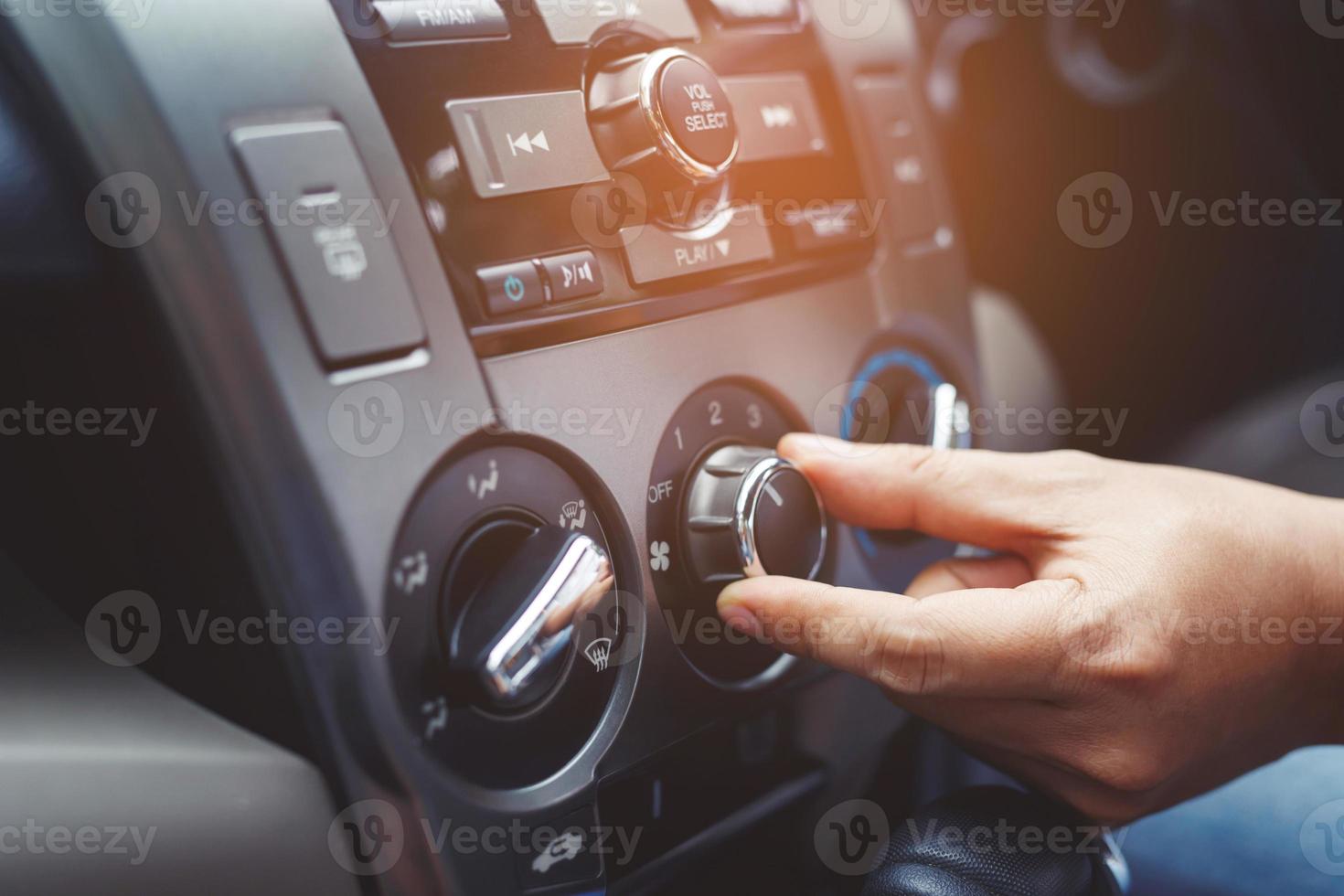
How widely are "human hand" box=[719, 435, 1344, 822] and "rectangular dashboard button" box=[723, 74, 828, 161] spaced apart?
0.19 metres

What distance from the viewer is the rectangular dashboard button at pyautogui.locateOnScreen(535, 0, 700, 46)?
564mm

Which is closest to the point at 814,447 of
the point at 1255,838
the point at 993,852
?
the point at 993,852

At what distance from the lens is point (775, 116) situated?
0.68 m

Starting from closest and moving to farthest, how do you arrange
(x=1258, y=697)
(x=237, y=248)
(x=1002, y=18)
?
1. (x=237, y=248)
2. (x=1258, y=697)
3. (x=1002, y=18)

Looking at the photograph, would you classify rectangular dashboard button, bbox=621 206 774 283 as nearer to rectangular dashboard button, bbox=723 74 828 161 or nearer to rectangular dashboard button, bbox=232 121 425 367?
rectangular dashboard button, bbox=723 74 828 161

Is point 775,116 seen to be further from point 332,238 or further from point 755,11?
point 332,238

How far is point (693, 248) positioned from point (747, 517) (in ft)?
0.55

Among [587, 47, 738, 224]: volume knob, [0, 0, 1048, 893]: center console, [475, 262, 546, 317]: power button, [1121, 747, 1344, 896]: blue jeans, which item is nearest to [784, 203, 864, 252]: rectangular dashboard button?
[0, 0, 1048, 893]: center console

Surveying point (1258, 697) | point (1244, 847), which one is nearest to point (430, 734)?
point (1258, 697)

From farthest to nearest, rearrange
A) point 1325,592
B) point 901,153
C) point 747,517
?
1. point 901,153
2. point 1325,592
3. point 747,517

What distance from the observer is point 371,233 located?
1.56 ft

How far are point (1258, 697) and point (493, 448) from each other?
510mm

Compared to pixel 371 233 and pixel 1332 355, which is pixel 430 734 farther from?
pixel 1332 355

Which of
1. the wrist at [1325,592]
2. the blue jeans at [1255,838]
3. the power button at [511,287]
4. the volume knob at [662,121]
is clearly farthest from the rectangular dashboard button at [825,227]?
the blue jeans at [1255,838]
